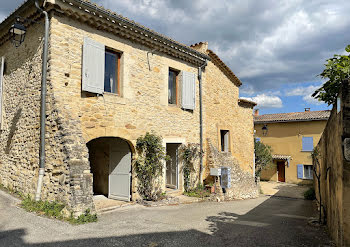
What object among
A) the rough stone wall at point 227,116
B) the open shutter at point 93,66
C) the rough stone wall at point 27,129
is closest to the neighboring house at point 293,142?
the rough stone wall at point 227,116

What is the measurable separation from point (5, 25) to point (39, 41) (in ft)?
7.24

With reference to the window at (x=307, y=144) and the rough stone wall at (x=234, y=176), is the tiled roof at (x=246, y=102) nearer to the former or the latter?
the rough stone wall at (x=234, y=176)

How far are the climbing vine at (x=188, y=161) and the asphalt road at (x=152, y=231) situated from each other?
134 inches

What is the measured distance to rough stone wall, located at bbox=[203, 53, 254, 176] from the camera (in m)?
11.4

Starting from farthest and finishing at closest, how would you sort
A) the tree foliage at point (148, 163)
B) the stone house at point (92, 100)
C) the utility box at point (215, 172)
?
the utility box at point (215, 172) < the tree foliage at point (148, 163) < the stone house at point (92, 100)

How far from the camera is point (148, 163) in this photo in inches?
315

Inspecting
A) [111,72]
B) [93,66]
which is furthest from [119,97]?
[93,66]

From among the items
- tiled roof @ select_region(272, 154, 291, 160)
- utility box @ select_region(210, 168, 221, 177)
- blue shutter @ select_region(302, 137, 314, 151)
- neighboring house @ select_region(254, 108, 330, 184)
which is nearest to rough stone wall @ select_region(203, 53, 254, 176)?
utility box @ select_region(210, 168, 221, 177)

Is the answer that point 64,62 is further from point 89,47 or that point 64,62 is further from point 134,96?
point 134,96

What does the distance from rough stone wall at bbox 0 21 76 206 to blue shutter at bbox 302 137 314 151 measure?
2048cm

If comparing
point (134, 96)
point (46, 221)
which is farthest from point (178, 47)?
point (46, 221)

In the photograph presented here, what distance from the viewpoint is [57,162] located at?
228 inches

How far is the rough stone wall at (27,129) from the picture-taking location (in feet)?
19.2

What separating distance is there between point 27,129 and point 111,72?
2.85 metres
